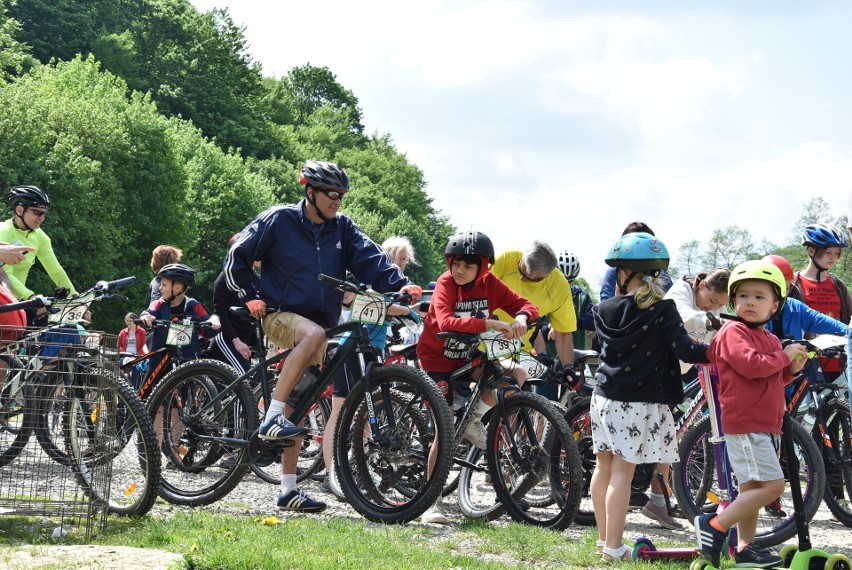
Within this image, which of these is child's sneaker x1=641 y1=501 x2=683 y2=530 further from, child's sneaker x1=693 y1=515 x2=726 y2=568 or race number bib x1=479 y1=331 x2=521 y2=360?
child's sneaker x1=693 y1=515 x2=726 y2=568

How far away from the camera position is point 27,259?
8.98 m

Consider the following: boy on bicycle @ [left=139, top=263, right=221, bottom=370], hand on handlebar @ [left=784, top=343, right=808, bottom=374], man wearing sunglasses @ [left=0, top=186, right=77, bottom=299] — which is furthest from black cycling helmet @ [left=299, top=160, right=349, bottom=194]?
hand on handlebar @ [left=784, top=343, right=808, bottom=374]

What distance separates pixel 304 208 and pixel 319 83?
7786 centimetres

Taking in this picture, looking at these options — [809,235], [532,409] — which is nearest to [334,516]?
[532,409]

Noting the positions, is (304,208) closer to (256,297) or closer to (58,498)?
(256,297)

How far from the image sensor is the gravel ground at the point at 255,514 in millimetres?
4915

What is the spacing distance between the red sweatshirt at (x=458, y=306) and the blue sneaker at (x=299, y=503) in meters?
1.11

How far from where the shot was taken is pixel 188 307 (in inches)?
381

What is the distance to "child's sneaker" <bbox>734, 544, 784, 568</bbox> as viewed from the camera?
519 centimetres

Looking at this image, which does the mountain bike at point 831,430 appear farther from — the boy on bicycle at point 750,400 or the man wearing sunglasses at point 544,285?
the boy on bicycle at point 750,400

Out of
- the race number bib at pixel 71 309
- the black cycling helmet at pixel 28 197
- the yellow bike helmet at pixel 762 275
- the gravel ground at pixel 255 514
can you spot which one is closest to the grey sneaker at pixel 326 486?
the gravel ground at pixel 255 514

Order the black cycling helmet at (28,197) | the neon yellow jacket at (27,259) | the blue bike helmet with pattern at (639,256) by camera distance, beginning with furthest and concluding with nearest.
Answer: the neon yellow jacket at (27,259) < the black cycling helmet at (28,197) < the blue bike helmet with pattern at (639,256)

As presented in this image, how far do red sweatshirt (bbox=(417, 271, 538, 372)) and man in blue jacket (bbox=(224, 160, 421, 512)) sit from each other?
227mm

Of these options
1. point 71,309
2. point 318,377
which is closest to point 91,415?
point 71,309
